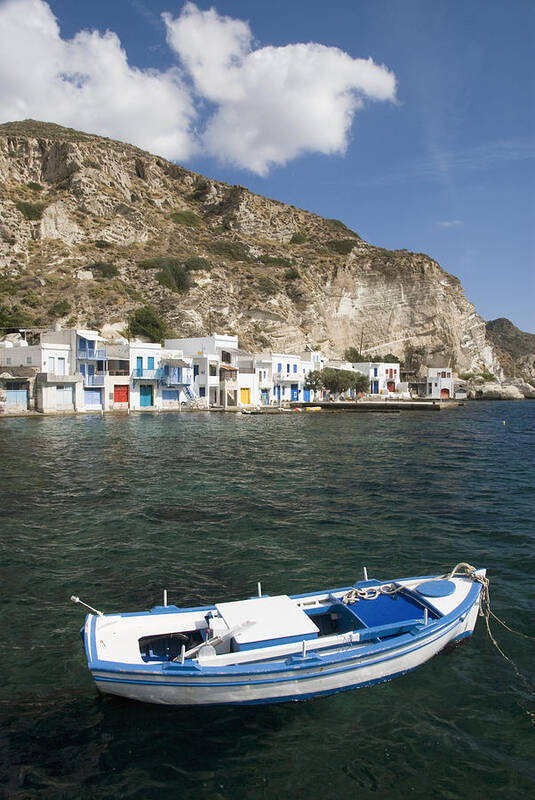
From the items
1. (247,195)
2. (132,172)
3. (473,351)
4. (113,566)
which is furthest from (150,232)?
(113,566)

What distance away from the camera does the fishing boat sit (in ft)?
20.7

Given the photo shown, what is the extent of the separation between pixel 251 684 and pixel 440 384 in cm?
9441

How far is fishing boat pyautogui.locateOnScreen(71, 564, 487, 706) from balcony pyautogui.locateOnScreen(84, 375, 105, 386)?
45677 mm

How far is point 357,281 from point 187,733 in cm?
10179

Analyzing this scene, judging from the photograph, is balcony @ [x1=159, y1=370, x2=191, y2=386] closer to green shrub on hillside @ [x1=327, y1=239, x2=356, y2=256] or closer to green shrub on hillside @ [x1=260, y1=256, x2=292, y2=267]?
green shrub on hillside @ [x1=260, y1=256, x2=292, y2=267]

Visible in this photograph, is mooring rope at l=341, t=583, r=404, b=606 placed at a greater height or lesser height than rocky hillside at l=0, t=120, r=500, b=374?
lesser

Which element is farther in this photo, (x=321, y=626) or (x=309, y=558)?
(x=309, y=558)

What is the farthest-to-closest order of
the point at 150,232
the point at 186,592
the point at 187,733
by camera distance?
the point at 150,232, the point at 186,592, the point at 187,733

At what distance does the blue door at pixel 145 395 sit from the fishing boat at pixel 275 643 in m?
49.1

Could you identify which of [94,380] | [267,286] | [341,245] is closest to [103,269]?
[267,286]

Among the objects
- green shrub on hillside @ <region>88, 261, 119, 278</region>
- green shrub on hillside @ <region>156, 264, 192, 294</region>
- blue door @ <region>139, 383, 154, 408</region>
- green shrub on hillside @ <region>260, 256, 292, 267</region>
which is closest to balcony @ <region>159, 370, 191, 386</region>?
blue door @ <region>139, 383, 154, 408</region>

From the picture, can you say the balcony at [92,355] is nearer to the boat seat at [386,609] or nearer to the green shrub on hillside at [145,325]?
the green shrub on hillside at [145,325]

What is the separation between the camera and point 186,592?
988 cm

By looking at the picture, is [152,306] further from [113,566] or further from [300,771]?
[300,771]
